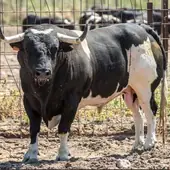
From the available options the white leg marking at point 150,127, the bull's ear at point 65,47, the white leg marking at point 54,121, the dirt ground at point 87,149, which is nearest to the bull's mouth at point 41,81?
the bull's ear at point 65,47

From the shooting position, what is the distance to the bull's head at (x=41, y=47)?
7746 millimetres

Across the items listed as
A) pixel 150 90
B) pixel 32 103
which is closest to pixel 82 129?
pixel 150 90

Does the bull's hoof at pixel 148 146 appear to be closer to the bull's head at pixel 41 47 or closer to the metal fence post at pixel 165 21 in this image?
the bull's head at pixel 41 47

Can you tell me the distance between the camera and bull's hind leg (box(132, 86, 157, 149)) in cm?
927

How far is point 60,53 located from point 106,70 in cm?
84

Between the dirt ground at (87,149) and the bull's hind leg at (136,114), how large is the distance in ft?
0.66

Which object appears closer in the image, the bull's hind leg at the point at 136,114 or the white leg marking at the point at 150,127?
the white leg marking at the point at 150,127

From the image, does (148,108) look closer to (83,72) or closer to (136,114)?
(136,114)

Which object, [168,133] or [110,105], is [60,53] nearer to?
[168,133]

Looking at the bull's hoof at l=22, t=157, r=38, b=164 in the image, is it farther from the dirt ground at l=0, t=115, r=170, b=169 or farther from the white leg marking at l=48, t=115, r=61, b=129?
the white leg marking at l=48, t=115, r=61, b=129

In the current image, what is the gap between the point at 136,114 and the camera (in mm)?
9523

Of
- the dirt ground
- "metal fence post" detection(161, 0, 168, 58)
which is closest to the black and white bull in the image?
the dirt ground

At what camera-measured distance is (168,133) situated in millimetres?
10242

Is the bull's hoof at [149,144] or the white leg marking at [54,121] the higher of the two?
the white leg marking at [54,121]
